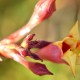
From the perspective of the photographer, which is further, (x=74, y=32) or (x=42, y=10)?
(x=74, y=32)

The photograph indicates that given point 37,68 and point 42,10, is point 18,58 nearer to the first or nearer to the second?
point 37,68

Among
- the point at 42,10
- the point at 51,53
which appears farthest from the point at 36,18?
the point at 51,53

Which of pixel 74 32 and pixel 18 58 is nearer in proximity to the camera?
pixel 18 58

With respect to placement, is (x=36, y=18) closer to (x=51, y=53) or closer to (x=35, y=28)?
(x=35, y=28)

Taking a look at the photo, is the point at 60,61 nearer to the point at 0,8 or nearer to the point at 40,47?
the point at 40,47

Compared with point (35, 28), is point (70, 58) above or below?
below

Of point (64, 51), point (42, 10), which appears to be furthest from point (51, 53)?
point (42, 10)

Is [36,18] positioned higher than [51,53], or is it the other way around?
[36,18]

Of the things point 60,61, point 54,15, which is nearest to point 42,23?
point 54,15

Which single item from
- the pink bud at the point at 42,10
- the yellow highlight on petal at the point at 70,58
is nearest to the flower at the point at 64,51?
the yellow highlight on petal at the point at 70,58
